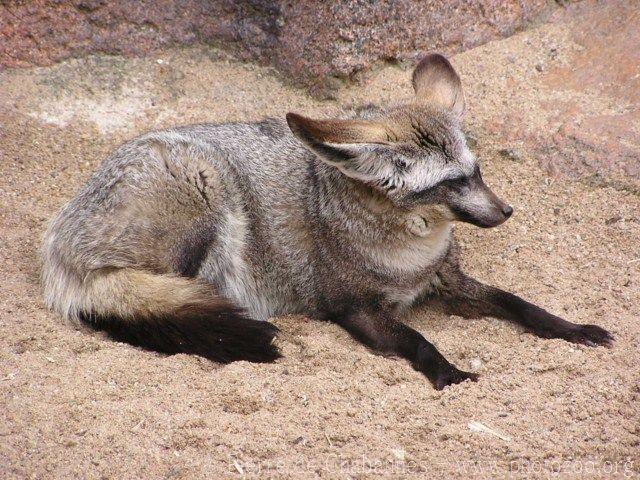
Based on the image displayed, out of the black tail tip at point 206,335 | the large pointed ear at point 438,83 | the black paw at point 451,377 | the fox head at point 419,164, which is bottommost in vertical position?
the black tail tip at point 206,335

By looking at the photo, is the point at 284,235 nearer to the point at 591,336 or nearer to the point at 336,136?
the point at 336,136

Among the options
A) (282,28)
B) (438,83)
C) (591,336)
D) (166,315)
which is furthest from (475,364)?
(282,28)

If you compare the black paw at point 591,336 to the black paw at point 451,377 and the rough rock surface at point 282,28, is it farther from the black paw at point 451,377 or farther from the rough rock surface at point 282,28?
the rough rock surface at point 282,28

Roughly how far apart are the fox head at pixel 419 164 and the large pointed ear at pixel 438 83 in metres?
0.26

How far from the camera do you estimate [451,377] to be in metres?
4.43

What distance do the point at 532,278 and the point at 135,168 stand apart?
284 centimetres

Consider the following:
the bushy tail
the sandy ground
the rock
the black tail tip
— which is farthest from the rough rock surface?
the rock

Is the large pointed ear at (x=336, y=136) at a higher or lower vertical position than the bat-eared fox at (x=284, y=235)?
higher

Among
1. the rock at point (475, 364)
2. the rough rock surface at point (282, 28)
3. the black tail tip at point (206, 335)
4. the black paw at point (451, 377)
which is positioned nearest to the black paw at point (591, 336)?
the rock at point (475, 364)

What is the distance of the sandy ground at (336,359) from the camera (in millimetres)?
3615

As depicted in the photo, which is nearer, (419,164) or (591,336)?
(419,164)

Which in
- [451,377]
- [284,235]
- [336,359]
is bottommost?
[336,359]

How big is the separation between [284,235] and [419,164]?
1191 millimetres

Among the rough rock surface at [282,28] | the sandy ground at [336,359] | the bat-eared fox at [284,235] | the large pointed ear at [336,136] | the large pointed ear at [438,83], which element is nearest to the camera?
the sandy ground at [336,359]
